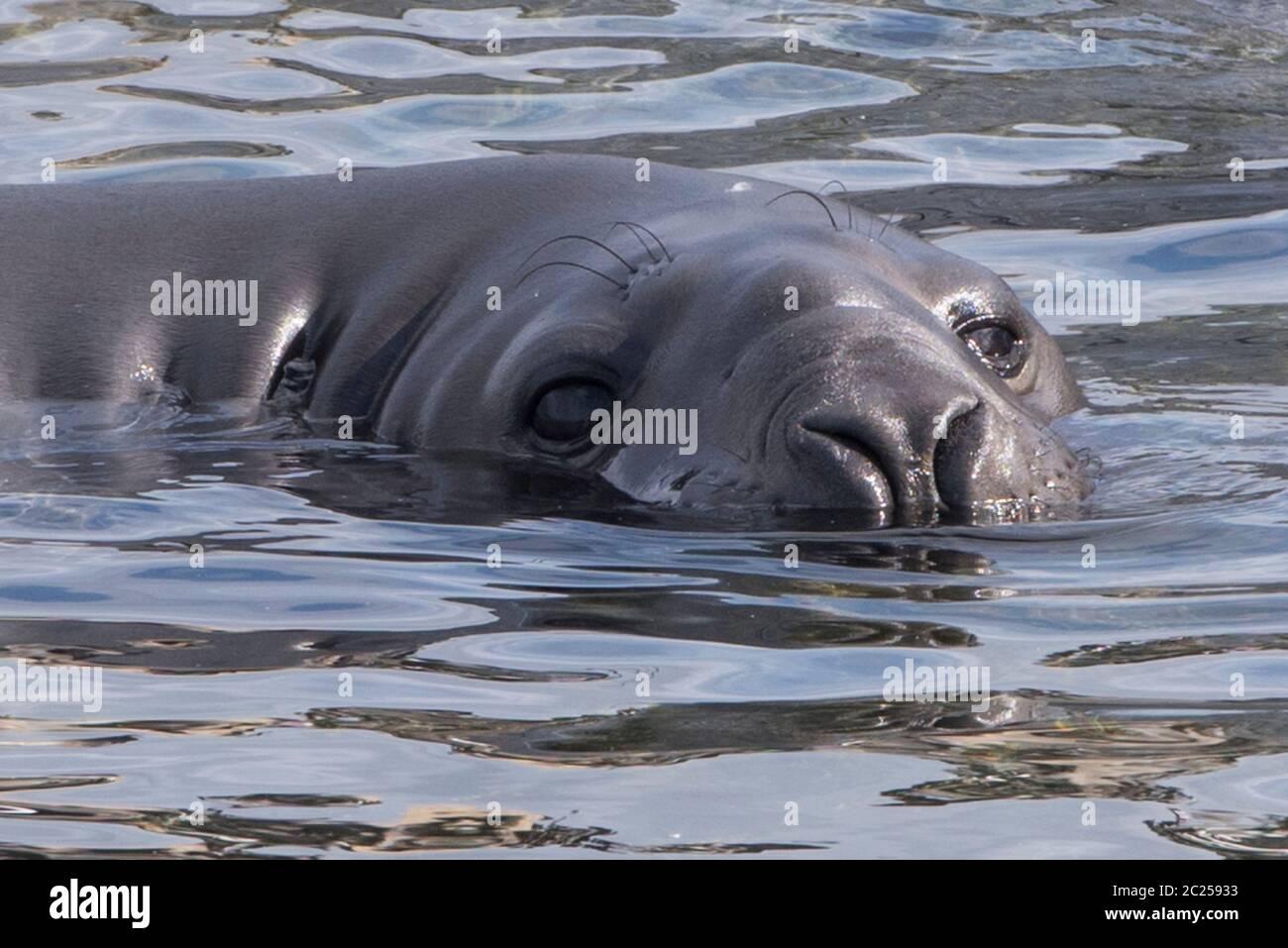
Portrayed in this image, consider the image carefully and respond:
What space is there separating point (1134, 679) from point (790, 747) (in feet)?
2.65

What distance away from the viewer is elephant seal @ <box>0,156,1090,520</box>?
570cm

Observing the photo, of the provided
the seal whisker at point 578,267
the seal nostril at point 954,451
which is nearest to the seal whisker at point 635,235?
the seal whisker at point 578,267

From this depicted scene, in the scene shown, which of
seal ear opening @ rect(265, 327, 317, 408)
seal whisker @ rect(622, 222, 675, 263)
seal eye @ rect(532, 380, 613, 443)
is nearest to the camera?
seal eye @ rect(532, 380, 613, 443)

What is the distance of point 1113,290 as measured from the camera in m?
10.2

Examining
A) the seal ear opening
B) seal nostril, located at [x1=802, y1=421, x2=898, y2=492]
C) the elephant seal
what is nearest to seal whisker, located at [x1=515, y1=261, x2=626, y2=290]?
the elephant seal

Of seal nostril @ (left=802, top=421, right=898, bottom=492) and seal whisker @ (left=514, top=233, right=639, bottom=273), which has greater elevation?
seal whisker @ (left=514, top=233, right=639, bottom=273)

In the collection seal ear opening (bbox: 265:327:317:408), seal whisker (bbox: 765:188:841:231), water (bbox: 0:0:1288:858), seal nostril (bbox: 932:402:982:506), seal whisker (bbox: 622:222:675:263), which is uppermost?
seal whisker (bbox: 765:188:841:231)

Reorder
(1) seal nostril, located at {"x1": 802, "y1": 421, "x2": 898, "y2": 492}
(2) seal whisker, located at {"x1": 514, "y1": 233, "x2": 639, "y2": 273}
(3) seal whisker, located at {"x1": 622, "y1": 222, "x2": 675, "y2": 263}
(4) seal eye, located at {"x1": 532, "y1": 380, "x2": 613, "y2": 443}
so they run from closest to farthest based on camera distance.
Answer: (1) seal nostril, located at {"x1": 802, "y1": 421, "x2": 898, "y2": 492}, (4) seal eye, located at {"x1": 532, "y1": 380, "x2": 613, "y2": 443}, (3) seal whisker, located at {"x1": 622, "y1": 222, "x2": 675, "y2": 263}, (2) seal whisker, located at {"x1": 514, "y1": 233, "x2": 639, "y2": 273}

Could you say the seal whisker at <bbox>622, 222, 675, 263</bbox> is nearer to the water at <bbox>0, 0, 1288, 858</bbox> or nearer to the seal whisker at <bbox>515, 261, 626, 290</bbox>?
the seal whisker at <bbox>515, 261, 626, 290</bbox>

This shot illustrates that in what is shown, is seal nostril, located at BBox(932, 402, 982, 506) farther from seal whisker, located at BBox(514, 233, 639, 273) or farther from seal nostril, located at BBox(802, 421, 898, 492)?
seal whisker, located at BBox(514, 233, 639, 273)

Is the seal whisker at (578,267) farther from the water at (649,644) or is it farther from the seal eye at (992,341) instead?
the seal eye at (992,341)

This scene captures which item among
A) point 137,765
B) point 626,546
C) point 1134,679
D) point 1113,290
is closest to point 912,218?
point 1113,290

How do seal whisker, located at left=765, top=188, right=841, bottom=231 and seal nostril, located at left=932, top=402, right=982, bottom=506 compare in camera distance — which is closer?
seal nostril, located at left=932, top=402, right=982, bottom=506
